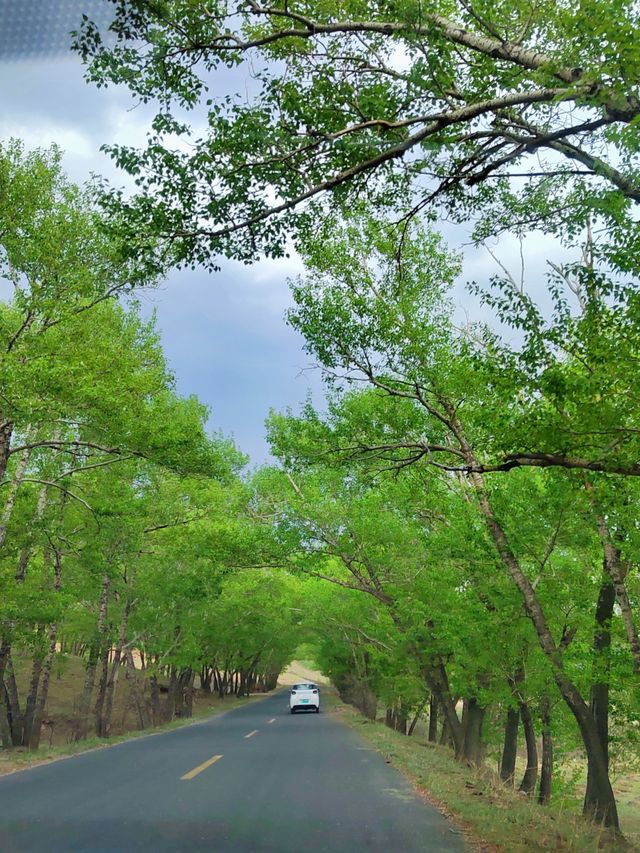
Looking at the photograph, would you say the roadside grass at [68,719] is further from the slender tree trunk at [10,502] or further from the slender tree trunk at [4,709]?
the slender tree trunk at [10,502]

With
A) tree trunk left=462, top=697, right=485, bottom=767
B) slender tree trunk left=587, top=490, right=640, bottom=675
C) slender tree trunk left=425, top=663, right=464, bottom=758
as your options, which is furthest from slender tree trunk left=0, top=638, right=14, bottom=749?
slender tree trunk left=587, top=490, right=640, bottom=675

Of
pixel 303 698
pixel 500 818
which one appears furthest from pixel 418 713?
pixel 500 818

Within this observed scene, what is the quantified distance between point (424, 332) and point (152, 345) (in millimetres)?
11074

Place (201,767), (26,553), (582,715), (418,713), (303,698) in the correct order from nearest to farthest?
(582,715)
(201,767)
(26,553)
(418,713)
(303,698)

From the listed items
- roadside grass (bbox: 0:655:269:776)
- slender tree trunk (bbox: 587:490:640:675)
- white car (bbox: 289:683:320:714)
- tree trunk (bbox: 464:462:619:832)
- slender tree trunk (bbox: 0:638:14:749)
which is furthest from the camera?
white car (bbox: 289:683:320:714)

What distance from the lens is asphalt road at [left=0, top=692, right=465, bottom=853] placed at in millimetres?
7207

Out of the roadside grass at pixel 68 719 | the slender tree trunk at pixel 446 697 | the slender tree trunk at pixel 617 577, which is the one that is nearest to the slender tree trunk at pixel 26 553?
the roadside grass at pixel 68 719

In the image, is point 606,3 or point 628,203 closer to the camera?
point 606,3

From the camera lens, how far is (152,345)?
21.8 metres

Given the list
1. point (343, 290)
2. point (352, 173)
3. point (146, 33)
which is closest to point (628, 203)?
point (352, 173)

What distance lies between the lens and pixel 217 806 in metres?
9.44

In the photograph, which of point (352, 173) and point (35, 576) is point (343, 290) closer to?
point (352, 173)

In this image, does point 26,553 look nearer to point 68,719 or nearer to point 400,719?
point 68,719

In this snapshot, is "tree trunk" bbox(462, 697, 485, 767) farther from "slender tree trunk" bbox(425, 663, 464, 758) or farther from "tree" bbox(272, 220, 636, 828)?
"tree" bbox(272, 220, 636, 828)
